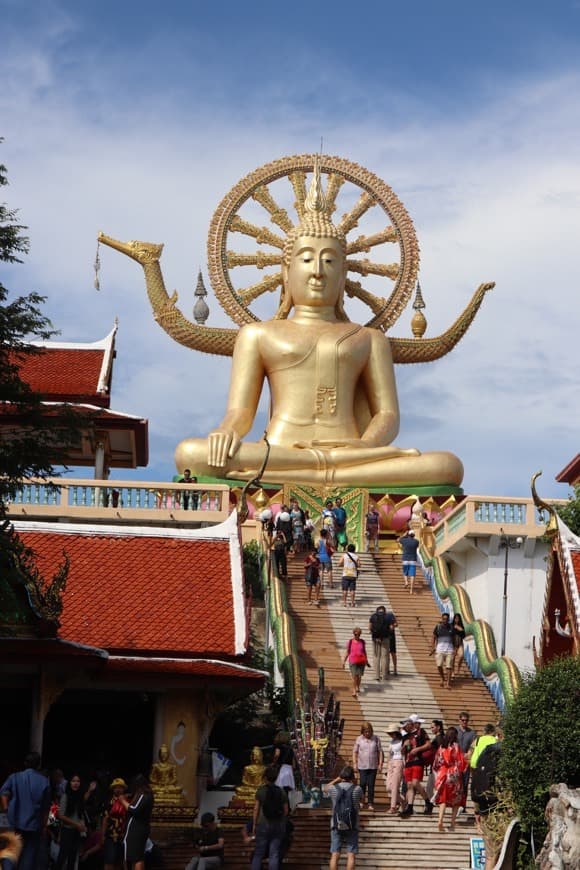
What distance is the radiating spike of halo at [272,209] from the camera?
41.1m

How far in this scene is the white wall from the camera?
30750 millimetres

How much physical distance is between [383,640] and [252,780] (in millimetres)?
4972

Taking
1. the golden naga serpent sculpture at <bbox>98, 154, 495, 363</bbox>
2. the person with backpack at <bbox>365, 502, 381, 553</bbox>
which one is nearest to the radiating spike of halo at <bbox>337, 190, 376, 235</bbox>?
the golden naga serpent sculpture at <bbox>98, 154, 495, 363</bbox>

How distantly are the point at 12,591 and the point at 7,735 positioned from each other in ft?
11.3

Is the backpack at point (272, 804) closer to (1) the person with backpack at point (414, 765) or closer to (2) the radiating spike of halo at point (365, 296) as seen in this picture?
(1) the person with backpack at point (414, 765)

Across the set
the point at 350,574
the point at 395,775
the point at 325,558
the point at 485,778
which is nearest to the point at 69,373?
the point at 325,558

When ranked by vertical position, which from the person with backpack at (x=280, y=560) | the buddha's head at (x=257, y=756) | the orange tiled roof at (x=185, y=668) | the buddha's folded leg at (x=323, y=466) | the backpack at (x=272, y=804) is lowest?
the backpack at (x=272, y=804)

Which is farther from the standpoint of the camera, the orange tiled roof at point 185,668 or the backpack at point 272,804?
the orange tiled roof at point 185,668

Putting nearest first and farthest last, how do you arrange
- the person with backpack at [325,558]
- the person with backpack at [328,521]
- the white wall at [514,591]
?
the person with backpack at [325,558], the white wall at [514,591], the person with backpack at [328,521]

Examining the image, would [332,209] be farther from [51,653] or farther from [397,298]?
[51,653]

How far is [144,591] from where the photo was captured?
80.6ft

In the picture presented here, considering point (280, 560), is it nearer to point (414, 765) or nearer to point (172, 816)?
point (414, 765)

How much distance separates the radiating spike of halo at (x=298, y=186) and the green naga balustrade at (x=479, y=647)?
11744mm

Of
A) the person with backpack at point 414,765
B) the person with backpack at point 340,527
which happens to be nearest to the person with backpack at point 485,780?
the person with backpack at point 414,765
